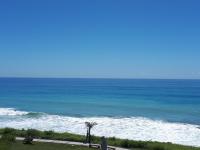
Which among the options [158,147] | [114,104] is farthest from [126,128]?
[114,104]

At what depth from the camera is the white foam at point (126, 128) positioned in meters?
38.8

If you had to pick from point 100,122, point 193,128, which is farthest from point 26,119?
point 193,128

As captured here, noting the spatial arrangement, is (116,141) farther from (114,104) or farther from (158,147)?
(114,104)

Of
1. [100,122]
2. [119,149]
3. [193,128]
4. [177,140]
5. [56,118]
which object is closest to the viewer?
[119,149]

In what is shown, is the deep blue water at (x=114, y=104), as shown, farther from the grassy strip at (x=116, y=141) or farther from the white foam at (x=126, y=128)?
the grassy strip at (x=116, y=141)

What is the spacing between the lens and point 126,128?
43812 millimetres

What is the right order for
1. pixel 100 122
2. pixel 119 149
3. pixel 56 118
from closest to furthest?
pixel 119 149 → pixel 100 122 → pixel 56 118

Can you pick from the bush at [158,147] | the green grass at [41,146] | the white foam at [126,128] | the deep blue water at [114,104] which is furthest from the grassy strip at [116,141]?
the deep blue water at [114,104]

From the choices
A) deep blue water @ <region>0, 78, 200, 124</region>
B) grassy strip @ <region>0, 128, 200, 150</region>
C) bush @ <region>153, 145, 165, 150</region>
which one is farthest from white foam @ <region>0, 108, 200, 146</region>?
deep blue water @ <region>0, 78, 200, 124</region>

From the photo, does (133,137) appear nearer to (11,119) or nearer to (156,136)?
(156,136)

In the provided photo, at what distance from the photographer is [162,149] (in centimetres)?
2838

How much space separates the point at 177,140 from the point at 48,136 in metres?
12.7

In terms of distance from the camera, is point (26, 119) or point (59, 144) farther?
point (26, 119)

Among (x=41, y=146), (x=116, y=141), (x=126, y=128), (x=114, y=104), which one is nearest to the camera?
(x=41, y=146)
